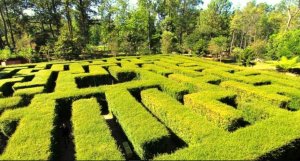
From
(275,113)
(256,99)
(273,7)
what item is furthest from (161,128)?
(273,7)

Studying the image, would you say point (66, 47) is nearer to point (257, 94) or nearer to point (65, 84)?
point (65, 84)

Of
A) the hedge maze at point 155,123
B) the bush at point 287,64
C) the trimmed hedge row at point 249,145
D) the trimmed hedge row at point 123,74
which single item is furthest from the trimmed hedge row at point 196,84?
the bush at point 287,64

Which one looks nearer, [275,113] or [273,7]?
[275,113]

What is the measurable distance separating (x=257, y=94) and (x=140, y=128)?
6.30 meters

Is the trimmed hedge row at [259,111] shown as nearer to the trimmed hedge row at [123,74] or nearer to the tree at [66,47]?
the trimmed hedge row at [123,74]

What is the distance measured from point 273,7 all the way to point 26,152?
298 feet

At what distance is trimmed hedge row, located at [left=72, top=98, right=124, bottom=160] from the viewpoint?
17.9ft

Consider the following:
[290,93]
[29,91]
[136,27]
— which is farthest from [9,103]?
[136,27]

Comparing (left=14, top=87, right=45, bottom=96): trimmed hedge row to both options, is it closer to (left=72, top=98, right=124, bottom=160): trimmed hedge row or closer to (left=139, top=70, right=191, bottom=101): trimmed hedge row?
(left=72, top=98, right=124, bottom=160): trimmed hedge row

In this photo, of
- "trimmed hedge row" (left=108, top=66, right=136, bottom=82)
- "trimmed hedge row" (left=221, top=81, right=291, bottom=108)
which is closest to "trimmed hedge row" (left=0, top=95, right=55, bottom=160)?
"trimmed hedge row" (left=108, top=66, right=136, bottom=82)

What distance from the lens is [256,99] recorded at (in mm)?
9891

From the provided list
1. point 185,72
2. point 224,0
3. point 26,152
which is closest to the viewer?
point 26,152

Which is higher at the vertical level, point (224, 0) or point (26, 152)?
point (224, 0)

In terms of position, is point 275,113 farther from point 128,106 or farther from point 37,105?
point 37,105
